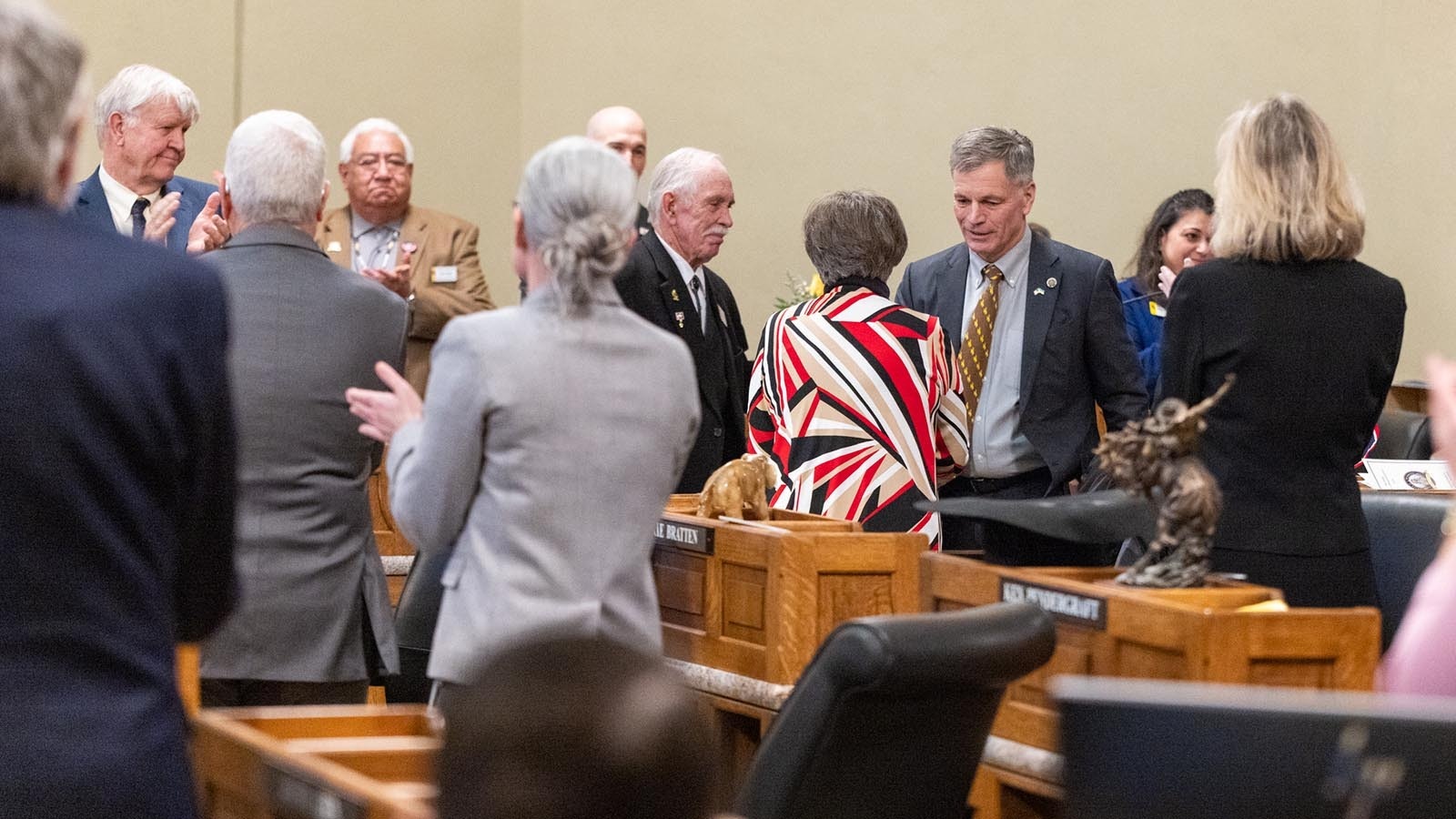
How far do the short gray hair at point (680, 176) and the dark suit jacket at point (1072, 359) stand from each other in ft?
2.94

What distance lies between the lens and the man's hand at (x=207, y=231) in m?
4.20

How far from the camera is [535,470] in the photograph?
2.45 m

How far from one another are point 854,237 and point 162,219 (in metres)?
1.68

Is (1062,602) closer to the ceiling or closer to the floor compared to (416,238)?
closer to the floor

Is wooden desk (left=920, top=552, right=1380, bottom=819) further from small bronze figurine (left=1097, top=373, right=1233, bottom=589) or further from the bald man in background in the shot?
the bald man in background

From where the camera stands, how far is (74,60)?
176 cm

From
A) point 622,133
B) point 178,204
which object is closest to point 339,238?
point 622,133

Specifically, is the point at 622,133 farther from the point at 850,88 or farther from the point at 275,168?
the point at 275,168

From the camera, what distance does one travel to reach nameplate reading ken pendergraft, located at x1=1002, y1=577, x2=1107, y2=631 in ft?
9.24

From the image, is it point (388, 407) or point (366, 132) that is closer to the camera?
point (388, 407)

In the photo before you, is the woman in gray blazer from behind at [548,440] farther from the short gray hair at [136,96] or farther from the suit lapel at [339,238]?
the suit lapel at [339,238]

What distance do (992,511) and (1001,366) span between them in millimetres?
1766

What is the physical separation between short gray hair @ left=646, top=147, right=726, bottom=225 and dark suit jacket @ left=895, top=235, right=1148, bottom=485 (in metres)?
0.90

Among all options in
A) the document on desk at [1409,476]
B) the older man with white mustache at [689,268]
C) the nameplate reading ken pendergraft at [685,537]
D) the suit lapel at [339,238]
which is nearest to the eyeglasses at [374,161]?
the suit lapel at [339,238]
